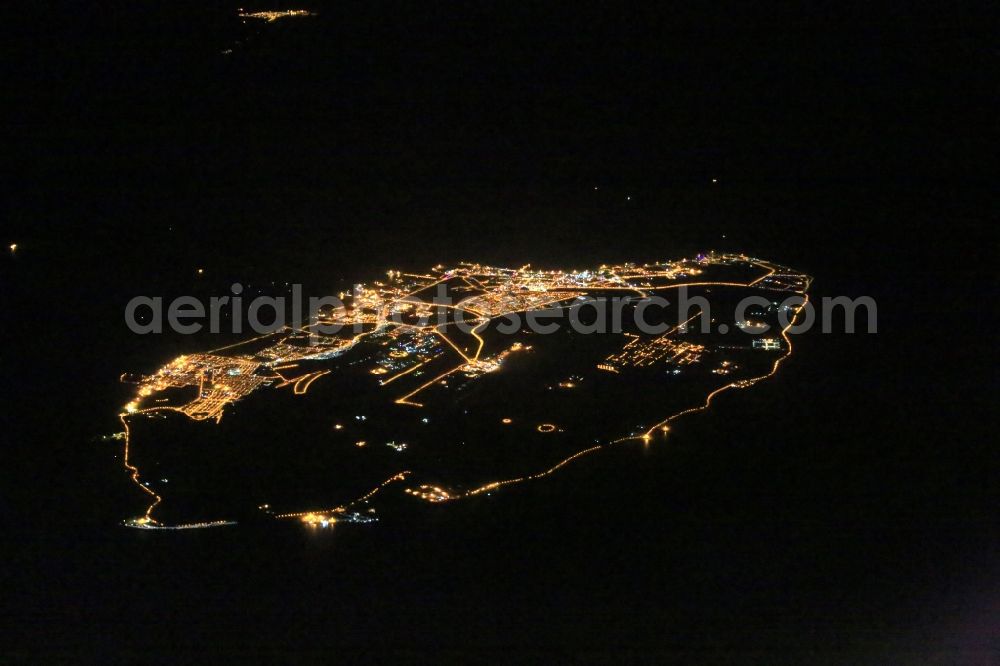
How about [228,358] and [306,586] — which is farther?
[228,358]

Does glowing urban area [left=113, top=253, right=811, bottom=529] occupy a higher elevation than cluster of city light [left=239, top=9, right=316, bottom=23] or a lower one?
lower

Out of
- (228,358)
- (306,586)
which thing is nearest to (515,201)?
(228,358)

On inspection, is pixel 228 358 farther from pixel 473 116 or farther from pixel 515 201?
pixel 473 116

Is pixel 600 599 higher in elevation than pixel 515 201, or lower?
lower

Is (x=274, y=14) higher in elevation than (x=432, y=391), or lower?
higher

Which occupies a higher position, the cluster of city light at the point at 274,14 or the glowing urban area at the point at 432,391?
the cluster of city light at the point at 274,14

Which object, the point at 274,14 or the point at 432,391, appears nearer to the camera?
the point at 432,391

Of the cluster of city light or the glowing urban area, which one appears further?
the cluster of city light

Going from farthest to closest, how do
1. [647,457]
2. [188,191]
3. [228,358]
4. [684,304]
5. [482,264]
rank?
[188,191], [482,264], [684,304], [228,358], [647,457]
